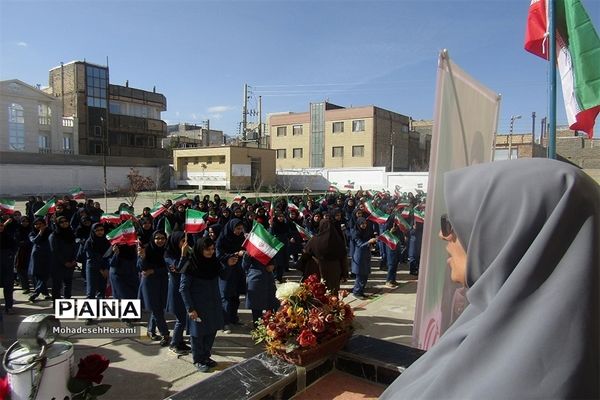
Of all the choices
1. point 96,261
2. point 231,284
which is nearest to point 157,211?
point 96,261

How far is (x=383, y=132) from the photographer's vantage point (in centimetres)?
4856

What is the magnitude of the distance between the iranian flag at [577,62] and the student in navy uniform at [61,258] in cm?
797

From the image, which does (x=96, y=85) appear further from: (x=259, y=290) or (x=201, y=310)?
(x=201, y=310)

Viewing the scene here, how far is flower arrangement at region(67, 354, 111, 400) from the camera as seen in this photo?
8.68 ft

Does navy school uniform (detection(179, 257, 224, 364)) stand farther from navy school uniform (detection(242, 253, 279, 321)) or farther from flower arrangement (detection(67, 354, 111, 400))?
flower arrangement (detection(67, 354, 111, 400))

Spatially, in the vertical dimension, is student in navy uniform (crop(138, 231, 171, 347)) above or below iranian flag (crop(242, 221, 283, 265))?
→ below

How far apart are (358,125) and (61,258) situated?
43675mm

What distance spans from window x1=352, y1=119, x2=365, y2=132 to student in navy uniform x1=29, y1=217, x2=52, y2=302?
42819 millimetres

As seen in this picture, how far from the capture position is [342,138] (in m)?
49.7

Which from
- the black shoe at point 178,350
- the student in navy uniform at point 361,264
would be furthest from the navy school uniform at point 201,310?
the student in navy uniform at point 361,264

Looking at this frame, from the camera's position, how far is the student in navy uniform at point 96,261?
718 cm

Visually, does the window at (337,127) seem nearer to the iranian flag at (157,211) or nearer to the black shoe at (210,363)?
the iranian flag at (157,211)

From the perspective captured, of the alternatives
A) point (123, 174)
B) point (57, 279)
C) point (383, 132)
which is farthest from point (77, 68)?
point (57, 279)

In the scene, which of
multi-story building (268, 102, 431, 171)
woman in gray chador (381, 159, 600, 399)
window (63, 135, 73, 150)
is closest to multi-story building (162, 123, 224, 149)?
multi-story building (268, 102, 431, 171)
